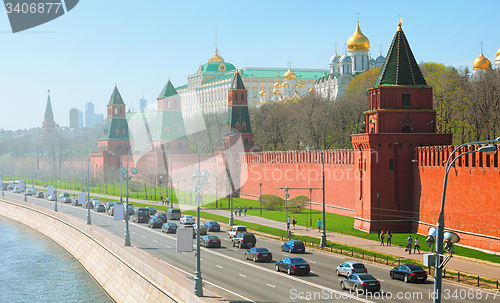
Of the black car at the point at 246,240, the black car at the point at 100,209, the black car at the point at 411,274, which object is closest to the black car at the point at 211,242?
the black car at the point at 246,240

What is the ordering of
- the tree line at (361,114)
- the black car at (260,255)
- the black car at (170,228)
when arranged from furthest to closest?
the tree line at (361,114), the black car at (170,228), the black car at (260,255)

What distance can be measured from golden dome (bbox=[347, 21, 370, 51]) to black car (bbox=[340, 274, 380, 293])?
9826 cm

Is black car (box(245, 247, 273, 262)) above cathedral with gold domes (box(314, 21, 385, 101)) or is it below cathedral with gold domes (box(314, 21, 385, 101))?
below

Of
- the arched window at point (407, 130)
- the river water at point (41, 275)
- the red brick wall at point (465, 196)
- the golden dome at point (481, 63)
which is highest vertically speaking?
the golden dome at point (481, 63)

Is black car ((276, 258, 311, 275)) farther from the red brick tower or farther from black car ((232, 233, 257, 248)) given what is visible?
the red brick tower

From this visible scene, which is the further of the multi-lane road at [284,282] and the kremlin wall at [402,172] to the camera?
the kremlin wall at [402,172]

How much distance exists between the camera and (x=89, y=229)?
49969 mm

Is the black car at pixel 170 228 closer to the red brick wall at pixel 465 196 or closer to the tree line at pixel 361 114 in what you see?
the red brick wall at pixel 465 196

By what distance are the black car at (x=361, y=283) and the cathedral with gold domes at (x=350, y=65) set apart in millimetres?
89803

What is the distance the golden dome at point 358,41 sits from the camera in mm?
122000

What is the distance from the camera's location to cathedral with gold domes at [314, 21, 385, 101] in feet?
401

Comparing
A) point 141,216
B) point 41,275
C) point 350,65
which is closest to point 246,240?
point 41,275

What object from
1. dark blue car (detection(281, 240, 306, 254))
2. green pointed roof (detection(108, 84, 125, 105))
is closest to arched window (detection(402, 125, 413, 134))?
dark blue car (detection(281, 240, 306, 254))

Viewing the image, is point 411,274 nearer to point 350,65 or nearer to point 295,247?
point 295,247
